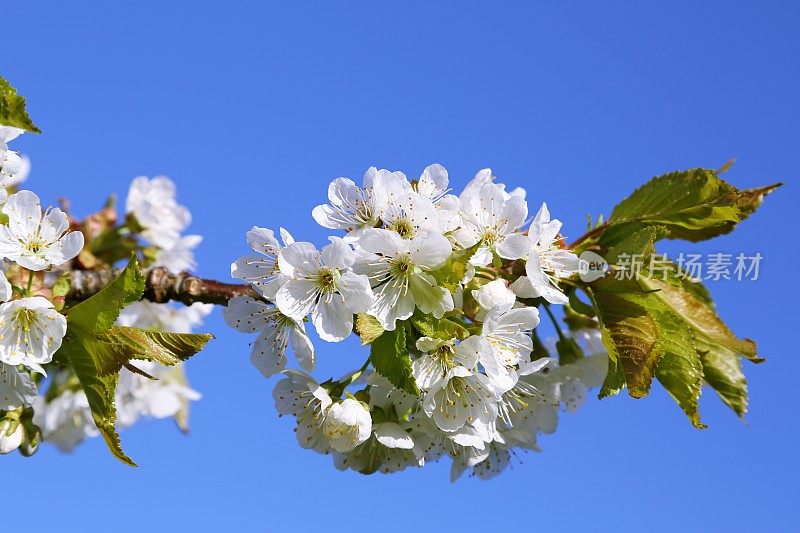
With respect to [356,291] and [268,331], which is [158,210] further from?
[356,291]

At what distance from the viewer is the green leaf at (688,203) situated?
3.38 meters

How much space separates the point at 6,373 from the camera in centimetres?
288

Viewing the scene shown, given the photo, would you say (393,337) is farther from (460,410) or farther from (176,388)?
(176,388)

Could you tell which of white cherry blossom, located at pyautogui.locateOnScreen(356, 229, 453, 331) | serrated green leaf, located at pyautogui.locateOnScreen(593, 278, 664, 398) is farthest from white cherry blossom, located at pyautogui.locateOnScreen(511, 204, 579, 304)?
white cherry blossom, located at pyautogui.locateOnScreen(356, 229, 453, 331)

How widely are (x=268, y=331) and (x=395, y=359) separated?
1.80 ft

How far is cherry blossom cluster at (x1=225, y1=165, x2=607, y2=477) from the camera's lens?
2.80 metres

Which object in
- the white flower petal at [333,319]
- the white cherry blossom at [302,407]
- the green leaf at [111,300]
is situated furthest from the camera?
the white cherry blossom at [302,407]

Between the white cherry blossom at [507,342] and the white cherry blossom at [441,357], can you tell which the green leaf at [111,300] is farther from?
the white cherry blossom at [507,342]

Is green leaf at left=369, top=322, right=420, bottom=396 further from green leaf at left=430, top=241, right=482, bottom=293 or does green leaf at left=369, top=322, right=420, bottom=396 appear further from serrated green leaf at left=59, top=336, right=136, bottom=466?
serrated green leaf at left=59, top=336, right=136, bottom=466

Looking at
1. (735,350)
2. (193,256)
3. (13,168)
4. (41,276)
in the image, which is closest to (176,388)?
(193,256)

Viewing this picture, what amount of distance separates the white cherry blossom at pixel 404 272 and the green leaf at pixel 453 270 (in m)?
0.03

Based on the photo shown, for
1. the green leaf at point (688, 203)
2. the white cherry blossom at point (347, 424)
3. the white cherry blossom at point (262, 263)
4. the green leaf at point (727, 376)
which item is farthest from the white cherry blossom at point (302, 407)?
the green leaf at point (727, 376)

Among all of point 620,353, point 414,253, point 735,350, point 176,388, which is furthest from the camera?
point 176,388

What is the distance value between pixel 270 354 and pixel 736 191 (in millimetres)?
1919
